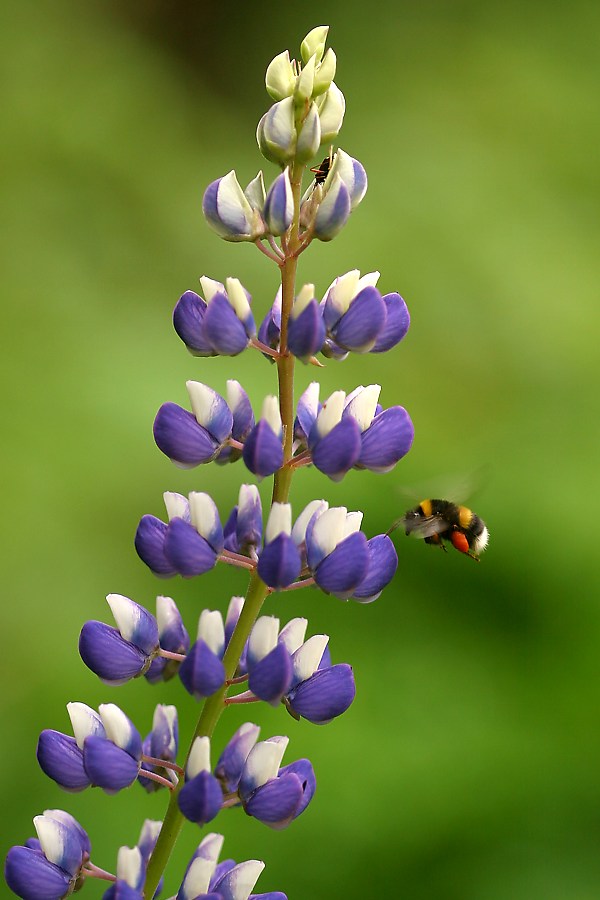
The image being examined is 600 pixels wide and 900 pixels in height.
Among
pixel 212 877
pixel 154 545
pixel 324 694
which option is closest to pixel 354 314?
pixel 154 545

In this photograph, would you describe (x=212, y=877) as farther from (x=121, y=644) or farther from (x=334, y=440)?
(x=334, y=440)

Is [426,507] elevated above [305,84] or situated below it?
below

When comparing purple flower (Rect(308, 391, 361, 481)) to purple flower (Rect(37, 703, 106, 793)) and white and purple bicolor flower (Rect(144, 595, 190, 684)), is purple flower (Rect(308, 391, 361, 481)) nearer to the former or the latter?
white and purple bicolor flower (Rect(144, 595, 190, 684))

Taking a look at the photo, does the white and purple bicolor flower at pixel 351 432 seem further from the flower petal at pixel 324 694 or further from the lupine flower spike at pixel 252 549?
the flower petal at pixel 324 694

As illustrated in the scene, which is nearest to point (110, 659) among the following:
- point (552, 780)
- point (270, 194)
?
point (270, 194)

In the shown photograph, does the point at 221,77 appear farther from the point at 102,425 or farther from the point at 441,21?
the point at 102,425

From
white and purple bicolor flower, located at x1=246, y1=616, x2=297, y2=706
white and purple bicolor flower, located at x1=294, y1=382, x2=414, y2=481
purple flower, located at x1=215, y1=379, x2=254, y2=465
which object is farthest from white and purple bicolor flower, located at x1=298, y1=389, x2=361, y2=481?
white and purple bicolor flower, located at x1=246, y1=616, x2=297, y2=706
